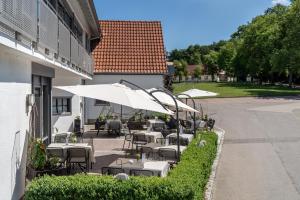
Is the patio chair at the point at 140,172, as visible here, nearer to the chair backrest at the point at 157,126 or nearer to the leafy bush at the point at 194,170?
the leafy bush at the point at 194,170

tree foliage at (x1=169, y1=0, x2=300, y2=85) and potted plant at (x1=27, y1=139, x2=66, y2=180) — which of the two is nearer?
potted plant at (x1=27, y1=139, x2=66, y2=180)

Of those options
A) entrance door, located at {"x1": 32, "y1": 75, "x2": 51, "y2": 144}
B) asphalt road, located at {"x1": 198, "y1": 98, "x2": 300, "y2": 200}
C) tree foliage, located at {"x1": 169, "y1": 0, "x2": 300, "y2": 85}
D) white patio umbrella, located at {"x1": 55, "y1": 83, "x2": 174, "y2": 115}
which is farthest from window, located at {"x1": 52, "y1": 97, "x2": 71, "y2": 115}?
tree foliage, located at {"x1": 169, "y1": 0, "x2": 300, "y2": 85}

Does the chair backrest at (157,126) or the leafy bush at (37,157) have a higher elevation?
the leafy bush at (37,157)

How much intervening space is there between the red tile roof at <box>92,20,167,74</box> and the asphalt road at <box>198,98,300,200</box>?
6150 millimetres

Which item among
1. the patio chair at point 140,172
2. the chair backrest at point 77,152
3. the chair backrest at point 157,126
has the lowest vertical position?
the patio chair at point 140,172

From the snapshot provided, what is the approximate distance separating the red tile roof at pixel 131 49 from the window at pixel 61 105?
772 centimetres

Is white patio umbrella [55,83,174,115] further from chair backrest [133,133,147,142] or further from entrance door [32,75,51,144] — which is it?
chair backrest [133,133,147,142]

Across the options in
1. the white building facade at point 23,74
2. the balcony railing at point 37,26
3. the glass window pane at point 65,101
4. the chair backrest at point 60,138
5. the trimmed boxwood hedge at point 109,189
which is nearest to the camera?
the balcony railing at point 37,26

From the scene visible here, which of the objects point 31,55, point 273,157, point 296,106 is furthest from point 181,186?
point 296,106

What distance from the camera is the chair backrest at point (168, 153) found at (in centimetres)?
1238

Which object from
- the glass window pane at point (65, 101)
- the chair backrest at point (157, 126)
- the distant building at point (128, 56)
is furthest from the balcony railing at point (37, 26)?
the distant building at point (128, 56)

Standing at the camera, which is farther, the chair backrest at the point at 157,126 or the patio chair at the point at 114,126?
the patio chair at the point at 114,126

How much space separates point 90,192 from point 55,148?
15.8ft

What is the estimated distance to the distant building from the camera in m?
29.8
